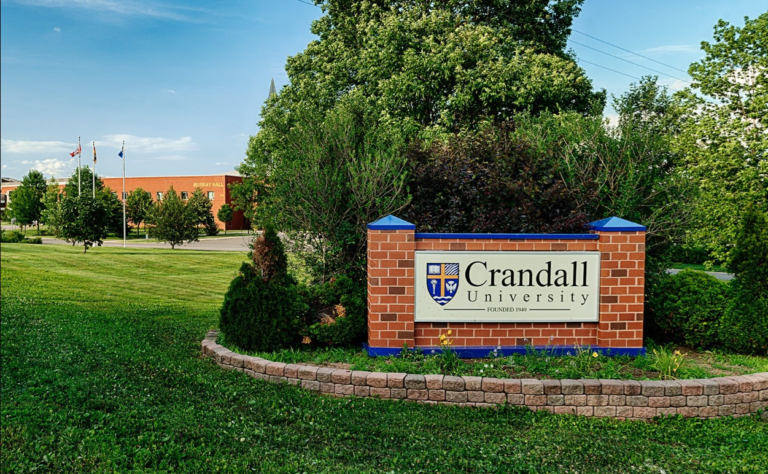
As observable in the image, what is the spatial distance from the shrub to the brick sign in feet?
2.71

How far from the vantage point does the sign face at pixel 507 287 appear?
20.5 feet

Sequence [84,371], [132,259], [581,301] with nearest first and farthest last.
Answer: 1. [84,371]
2. [581,301]
3. [132,259]

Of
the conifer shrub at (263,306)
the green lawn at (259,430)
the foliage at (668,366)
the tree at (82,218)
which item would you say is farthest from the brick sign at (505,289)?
the tree at (82,218)

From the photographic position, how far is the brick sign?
6223 mm

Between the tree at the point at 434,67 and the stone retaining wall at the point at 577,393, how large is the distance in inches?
312

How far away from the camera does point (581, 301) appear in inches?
250

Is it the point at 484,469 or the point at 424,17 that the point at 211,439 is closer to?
the point at 484,469

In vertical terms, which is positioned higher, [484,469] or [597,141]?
[597,141]

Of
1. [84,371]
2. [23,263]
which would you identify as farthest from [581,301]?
[23,263]

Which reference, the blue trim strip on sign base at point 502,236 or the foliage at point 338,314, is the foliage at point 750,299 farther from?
the foliage at point 338,314

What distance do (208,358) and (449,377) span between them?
2956 millimetres

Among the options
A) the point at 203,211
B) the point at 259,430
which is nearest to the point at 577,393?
the point at 259,430

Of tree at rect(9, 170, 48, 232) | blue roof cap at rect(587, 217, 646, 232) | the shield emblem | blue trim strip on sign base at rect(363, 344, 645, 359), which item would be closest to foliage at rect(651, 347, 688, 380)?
blue trim strip on sign base at rect(363, 344, 645, 359)

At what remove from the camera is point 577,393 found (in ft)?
17.0
